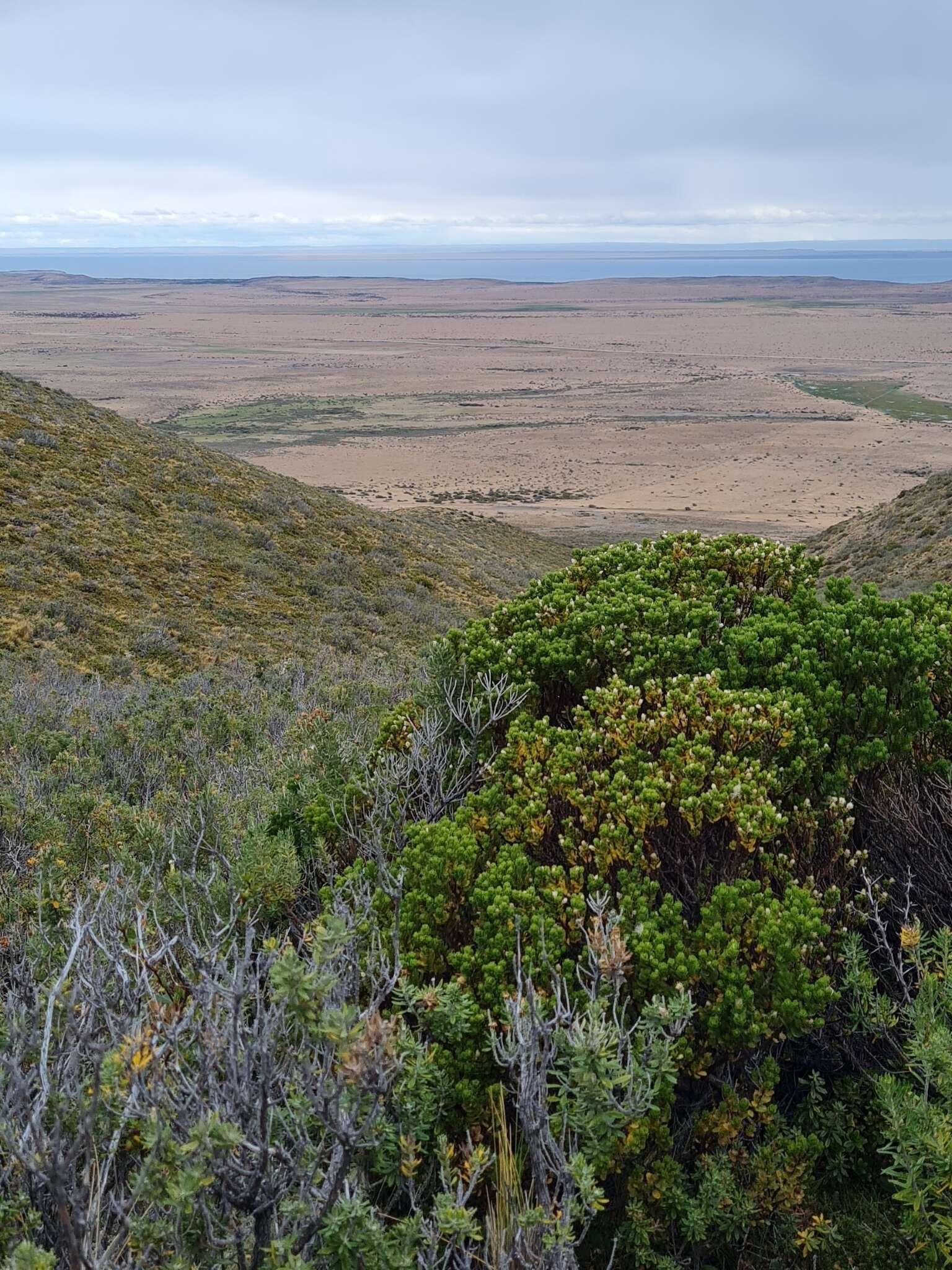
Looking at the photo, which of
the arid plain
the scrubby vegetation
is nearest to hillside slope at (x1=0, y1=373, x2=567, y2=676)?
the scrubby vegetation

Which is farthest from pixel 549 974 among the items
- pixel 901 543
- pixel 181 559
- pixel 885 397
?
pixel 885 397

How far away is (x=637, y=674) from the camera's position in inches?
166

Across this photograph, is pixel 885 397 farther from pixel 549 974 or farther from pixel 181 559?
pixel 549 974

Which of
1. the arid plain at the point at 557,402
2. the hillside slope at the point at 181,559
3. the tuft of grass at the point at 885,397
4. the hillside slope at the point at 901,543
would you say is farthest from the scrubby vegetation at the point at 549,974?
the tuft of grass at the point at 885,397

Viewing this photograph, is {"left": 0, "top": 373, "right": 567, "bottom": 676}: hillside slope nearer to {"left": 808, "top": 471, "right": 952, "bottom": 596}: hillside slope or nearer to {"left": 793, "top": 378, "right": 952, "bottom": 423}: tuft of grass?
{"left": 808, "top": 471, "right": 952, "bottom": 596}: hillside slope

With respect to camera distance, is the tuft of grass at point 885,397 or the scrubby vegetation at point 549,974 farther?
the tuft of grass at point 885,397

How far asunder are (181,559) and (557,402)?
6314 cm

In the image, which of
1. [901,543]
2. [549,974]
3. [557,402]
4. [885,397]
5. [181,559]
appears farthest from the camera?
[557,402]

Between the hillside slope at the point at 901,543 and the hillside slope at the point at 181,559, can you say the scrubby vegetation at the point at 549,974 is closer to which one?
the hillside slope at the point at 181,559

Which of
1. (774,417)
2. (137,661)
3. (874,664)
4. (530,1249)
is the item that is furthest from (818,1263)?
(774,417)

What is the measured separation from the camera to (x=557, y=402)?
76688 millimetres

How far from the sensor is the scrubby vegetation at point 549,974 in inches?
85.0

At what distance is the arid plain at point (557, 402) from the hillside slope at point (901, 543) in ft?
25.4

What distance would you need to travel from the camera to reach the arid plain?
4491 cm
